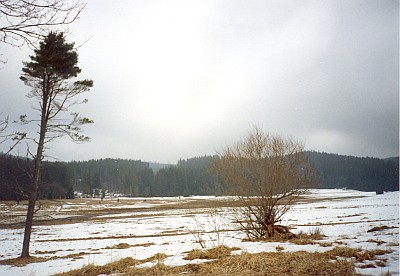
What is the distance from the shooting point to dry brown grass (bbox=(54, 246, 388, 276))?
551 centimetres

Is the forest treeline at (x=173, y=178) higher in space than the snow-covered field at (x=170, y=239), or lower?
higher

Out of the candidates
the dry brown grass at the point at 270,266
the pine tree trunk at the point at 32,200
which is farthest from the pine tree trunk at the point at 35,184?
the dry brown grass at the point at 270,266

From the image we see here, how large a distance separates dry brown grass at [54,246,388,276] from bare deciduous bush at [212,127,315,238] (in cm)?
579

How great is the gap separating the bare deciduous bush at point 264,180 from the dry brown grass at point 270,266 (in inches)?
228

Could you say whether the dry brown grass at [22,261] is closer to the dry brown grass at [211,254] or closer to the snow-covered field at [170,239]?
the snow-covered field at [170,239]

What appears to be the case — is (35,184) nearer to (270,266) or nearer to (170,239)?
(170,239)

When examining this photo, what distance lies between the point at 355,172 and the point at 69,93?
179485 millimetres

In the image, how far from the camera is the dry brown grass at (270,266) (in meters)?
5.51

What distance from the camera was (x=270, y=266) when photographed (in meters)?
5.91

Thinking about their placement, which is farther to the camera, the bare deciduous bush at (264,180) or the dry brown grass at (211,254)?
the bare deciduous bush at (264,180)

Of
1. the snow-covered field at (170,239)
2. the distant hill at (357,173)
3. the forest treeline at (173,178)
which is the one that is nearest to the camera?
the snow-covered field at (170,239)

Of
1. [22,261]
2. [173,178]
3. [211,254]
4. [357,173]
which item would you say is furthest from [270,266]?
[357,173]

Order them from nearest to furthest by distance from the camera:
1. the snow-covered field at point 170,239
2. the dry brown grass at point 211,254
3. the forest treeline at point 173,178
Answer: the dry brown grass at point 211,254 → the snow-covered field at point 170,239 → the forest treeline at point 173,178

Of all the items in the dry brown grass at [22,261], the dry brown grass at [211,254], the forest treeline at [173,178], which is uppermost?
the forest treeline at [173,178]
